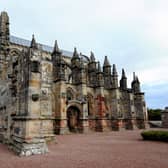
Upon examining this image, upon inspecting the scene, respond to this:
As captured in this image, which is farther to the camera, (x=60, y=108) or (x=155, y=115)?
(x=155, y=115)

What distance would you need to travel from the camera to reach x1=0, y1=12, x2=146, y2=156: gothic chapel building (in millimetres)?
8383

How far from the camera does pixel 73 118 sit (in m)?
21.6

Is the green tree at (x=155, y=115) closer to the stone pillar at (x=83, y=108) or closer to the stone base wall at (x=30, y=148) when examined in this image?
the stone pillar at (x=83, y=108)

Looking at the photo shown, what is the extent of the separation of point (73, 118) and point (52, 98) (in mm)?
3907

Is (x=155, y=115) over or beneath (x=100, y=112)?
beneath

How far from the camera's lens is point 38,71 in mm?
8828

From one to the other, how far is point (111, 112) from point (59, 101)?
9859mm

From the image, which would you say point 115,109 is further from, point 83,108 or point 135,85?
point 135,85

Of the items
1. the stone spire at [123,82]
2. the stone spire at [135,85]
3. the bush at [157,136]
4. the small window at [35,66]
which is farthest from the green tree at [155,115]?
the small window at [35,66]

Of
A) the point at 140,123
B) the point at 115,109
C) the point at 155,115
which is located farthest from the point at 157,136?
the point at 155,115

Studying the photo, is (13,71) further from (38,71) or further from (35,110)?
(35,110)

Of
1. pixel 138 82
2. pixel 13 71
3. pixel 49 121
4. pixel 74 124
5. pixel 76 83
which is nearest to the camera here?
pixel 13 71

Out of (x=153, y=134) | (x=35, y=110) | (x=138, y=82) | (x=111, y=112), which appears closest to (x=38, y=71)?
(x=35, y=110)

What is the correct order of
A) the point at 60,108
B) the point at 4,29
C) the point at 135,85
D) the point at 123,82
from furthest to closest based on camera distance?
the point at 135,85 → the point at 123,82 → the point at 4,29 → the point at 60,108
